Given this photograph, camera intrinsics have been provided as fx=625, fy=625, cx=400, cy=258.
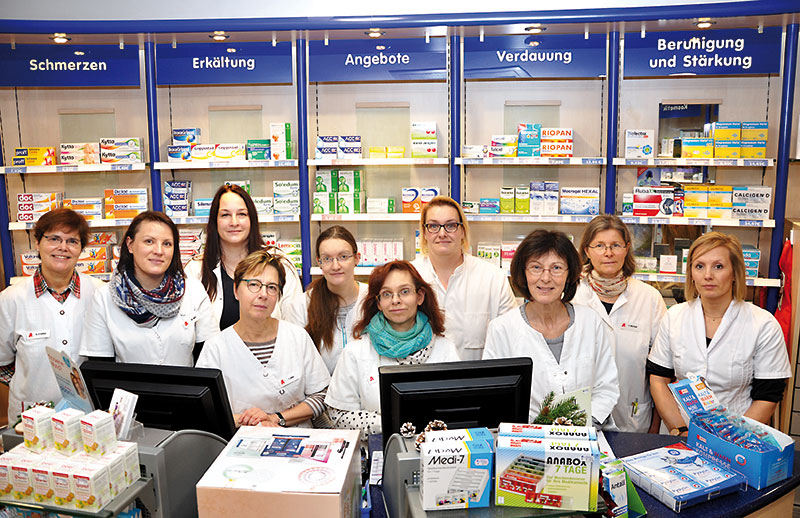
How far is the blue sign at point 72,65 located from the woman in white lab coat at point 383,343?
11.1ft

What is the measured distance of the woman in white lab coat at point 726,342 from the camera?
2.84 m

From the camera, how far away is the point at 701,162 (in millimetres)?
4445

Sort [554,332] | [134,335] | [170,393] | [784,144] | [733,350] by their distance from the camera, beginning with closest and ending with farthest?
[170,393]
[554,332]
[134,335]
[733,350]
[784,144]

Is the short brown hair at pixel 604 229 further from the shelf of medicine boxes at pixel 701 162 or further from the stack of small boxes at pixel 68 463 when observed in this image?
the stack of small boxes at pixel 68 463

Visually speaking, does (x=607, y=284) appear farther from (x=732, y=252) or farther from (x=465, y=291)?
(x=465, y=291)

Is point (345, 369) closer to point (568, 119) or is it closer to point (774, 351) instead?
point (774, 351)

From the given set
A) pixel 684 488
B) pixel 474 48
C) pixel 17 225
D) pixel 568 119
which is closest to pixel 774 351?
pixel 684 488

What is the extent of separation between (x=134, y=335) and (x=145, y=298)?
189 millimetres

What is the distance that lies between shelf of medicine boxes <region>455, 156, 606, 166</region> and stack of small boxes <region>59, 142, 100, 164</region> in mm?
2894

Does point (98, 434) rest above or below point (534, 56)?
below

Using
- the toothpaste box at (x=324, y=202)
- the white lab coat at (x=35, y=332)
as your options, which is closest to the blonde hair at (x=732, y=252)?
the toothpaste box at (x=324, y=202)

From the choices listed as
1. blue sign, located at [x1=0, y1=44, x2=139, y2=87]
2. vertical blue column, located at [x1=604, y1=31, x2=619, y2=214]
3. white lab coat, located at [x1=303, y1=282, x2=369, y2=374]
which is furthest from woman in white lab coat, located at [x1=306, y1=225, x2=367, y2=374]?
blue sign, located at [x1=0, y1=44, x2=139, y2=87]

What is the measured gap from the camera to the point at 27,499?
1543mm

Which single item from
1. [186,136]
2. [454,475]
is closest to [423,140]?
[186,136]
